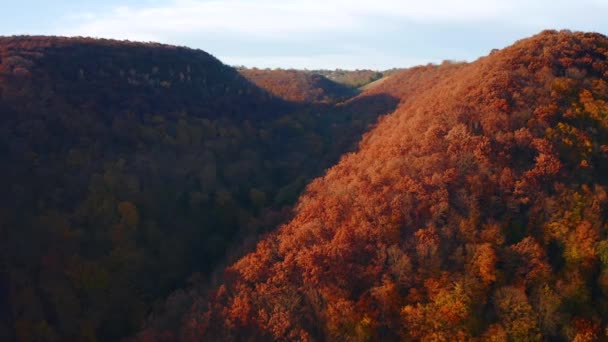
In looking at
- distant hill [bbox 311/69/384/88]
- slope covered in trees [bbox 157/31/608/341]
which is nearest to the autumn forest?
slope covered in trees [bbox 157/31/608/341]

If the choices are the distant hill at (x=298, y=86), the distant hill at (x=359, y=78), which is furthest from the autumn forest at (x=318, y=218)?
the distant hill at (x=359, y=78)

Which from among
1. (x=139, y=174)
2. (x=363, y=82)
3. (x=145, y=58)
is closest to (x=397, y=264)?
(x=139, y=174)

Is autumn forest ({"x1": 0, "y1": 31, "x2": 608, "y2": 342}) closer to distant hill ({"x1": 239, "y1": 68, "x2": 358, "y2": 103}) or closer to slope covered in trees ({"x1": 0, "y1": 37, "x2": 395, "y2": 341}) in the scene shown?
slope covered in trees ({"x1": 0, "y1": 37, "x2": 395, "y2": 341})

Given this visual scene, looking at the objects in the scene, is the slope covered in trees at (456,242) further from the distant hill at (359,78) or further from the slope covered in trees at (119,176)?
the distant hill at (359,78)

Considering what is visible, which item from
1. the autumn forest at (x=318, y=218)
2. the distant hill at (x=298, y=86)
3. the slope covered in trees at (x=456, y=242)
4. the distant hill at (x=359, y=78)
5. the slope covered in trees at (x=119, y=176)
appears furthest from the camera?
the distant hill at (x=359, y=78)

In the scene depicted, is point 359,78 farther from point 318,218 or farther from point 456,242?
point 456,242

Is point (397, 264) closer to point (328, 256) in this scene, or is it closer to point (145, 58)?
point (328, 256)
